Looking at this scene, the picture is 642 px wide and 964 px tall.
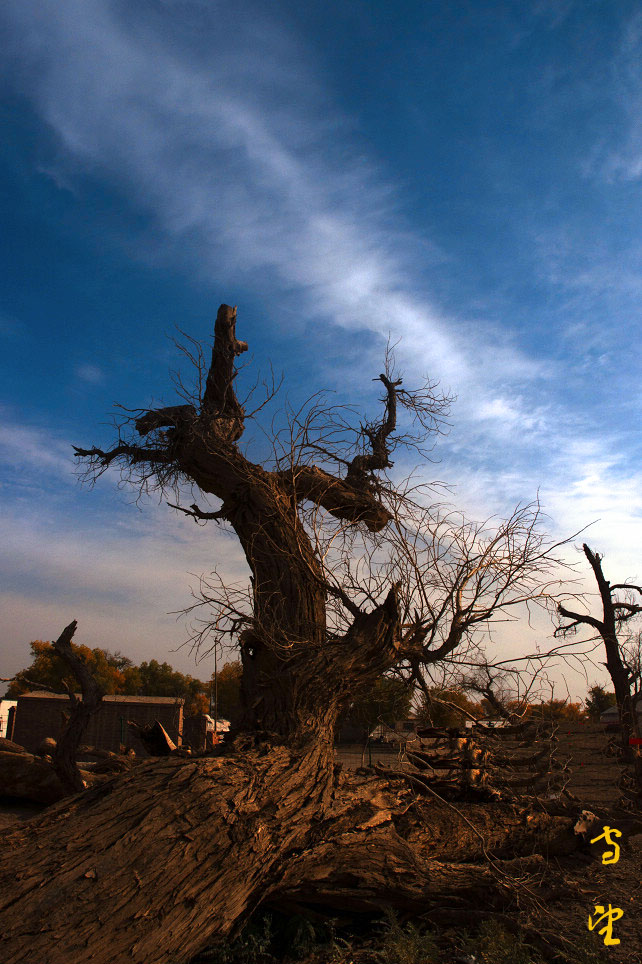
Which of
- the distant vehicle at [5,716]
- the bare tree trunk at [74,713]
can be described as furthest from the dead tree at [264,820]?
the distant vehicle at [5,716]

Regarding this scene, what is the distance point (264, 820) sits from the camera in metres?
3.70

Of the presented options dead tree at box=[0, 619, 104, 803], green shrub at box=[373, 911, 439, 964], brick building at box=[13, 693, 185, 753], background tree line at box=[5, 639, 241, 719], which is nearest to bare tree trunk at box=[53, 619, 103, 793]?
dead tree at box=[0, 619, 104, 803]

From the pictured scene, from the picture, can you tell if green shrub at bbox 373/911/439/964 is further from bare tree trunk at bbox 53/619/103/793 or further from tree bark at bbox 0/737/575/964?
bare tree trunk at bbox 53/619/103/793

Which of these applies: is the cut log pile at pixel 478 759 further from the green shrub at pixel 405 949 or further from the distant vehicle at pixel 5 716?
the distant vehicle at pixel 5 716

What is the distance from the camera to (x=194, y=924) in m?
3.17

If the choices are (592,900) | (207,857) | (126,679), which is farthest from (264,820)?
(126,679)

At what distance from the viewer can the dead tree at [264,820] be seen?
3.01 metres

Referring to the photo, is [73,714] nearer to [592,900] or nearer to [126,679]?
[592,900]

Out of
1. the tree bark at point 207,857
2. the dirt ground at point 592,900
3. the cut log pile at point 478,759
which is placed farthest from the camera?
the cut log pile at point 478,759

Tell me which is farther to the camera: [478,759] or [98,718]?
[98,718]

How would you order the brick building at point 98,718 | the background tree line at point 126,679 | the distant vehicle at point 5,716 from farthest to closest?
the background tree line at point 126,679 < the brick building at point 98,718 < the distant vehicle at point 5,716

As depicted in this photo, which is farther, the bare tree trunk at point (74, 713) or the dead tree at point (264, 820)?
the bare tree trunk at point (74, 713)

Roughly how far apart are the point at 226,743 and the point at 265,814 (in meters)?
1.03

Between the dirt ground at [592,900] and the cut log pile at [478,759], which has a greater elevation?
the cut log pile at [478,759]
